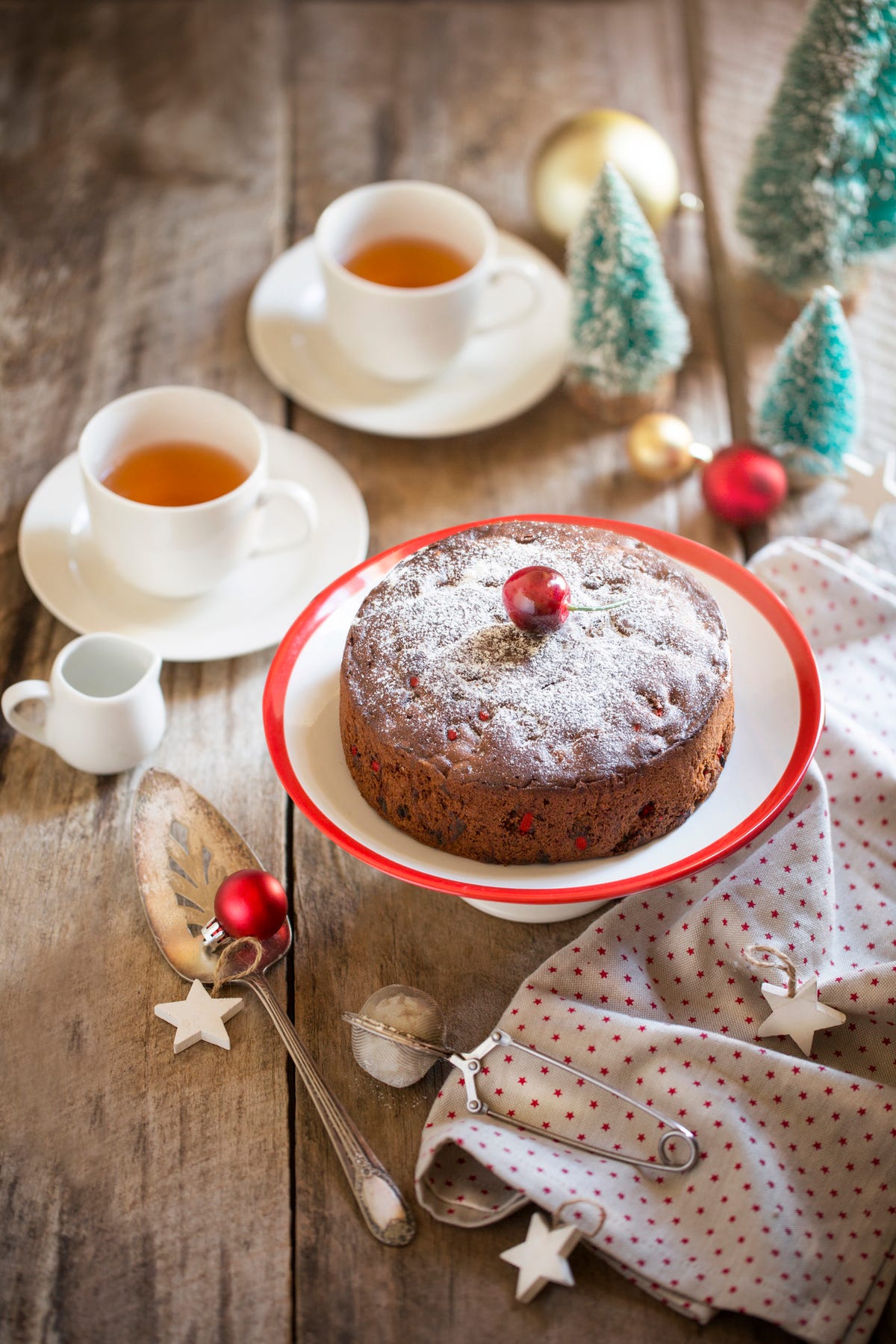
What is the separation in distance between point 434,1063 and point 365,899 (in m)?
0.20

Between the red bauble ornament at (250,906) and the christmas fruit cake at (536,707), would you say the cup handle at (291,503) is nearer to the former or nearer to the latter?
the christmas fruit cake at (536,707)

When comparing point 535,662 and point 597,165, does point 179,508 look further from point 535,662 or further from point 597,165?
point 597,165

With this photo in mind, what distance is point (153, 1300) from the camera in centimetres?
96

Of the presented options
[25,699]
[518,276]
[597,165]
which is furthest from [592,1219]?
[597,165]

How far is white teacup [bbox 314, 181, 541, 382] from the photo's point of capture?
1604 mm

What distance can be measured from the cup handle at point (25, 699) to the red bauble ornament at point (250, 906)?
1.00 feet

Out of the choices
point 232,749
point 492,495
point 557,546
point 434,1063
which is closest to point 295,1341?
point 434,1063

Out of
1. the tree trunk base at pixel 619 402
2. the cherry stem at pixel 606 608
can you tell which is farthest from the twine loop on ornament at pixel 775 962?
the tree trunk base at pixel 619 402

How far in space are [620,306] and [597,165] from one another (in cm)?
34

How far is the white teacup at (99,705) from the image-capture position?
4.08ft

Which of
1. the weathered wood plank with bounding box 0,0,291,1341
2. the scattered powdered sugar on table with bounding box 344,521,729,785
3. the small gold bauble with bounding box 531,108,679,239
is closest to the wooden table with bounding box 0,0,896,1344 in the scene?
the weathered wood plank with bounding box 0,0,291,1341

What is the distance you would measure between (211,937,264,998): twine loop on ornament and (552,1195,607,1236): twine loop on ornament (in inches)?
14.5

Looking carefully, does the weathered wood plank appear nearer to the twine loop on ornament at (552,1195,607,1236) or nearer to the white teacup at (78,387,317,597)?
the white teacup at (78,387,317,597)

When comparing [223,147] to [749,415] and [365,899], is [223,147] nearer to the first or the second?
[749,415]
